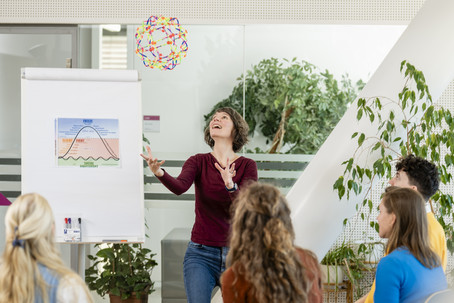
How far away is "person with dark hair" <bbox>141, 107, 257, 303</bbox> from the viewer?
3203 mm

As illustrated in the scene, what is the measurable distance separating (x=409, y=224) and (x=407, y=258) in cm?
16

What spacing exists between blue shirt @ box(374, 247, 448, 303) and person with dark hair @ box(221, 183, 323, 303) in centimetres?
39

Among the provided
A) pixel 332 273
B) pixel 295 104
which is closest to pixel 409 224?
pixel 332 273

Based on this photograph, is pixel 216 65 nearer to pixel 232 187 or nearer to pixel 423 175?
pixel 232 187

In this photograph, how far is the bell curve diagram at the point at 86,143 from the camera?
3.61m

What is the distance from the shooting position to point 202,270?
3215 mm

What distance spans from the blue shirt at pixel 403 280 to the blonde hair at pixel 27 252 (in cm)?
113

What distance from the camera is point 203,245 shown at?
10.7ft

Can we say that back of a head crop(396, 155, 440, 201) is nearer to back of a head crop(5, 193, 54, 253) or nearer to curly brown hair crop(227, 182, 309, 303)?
curly brown hair crop(227, 182, 309, 303)

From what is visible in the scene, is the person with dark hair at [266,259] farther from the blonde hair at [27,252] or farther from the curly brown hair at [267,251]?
the blonde hair at [27,252]

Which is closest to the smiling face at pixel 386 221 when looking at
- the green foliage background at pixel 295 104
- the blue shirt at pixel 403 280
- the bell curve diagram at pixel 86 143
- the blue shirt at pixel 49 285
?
the blue shirt at pixel 403 280

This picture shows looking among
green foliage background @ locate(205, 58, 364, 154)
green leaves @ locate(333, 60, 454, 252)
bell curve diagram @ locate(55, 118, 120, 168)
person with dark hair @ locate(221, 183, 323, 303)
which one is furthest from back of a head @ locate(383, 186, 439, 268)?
green foliage background @ locate(205, 58, 364, 154)

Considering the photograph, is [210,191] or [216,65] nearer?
[210,191]

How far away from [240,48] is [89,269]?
2.15 meters
